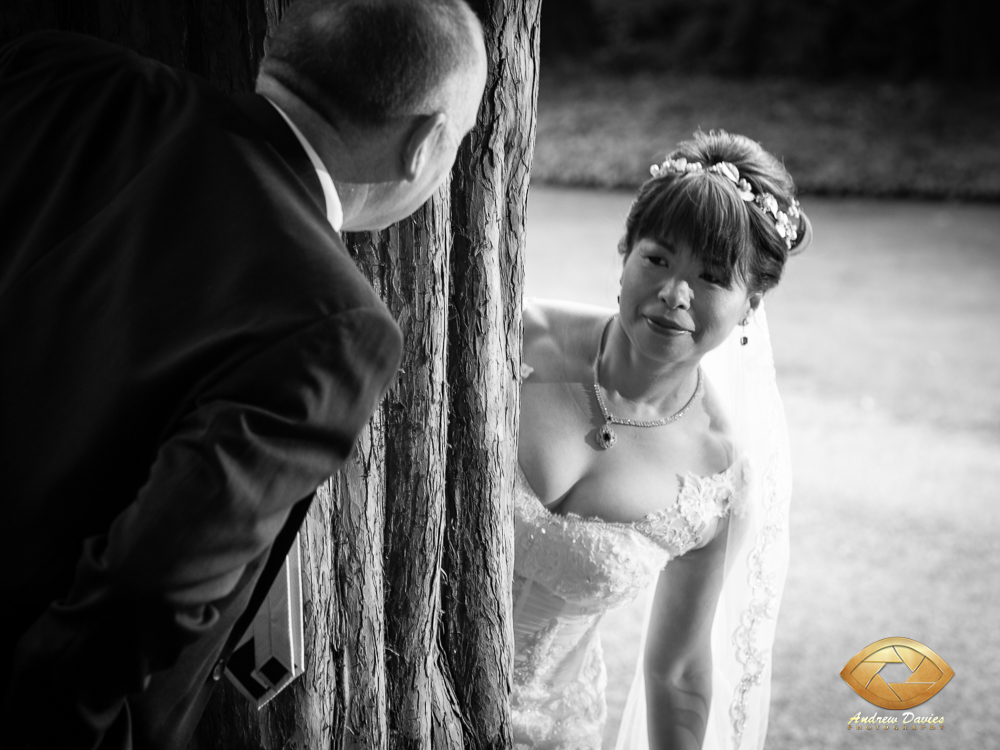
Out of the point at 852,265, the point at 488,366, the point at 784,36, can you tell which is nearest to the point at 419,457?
the point at 488,366

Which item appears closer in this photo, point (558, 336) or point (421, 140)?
point (421, 140)

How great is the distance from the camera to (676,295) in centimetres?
251

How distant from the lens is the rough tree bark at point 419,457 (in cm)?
184

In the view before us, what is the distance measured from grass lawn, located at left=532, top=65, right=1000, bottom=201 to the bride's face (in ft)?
44.0

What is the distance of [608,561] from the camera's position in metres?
2.66

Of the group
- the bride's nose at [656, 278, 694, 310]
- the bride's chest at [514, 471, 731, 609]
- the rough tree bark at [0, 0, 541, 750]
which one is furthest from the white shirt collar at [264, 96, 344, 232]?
the bride's chest at [514, 471, 731, 609]

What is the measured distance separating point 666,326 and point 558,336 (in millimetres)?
456

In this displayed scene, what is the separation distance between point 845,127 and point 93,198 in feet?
55.9

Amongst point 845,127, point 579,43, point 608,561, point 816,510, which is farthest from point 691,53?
point 608,561

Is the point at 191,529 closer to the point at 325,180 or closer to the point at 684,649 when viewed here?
the point at 325,180

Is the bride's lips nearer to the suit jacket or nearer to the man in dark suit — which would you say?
the man in dark suit

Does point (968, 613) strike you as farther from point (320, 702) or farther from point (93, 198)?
point (93, 198)

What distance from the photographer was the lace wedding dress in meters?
2.67

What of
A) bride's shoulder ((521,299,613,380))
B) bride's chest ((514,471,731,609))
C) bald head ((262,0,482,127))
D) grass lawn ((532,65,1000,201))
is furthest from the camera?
grass lawn ((532,65,1000,201))
